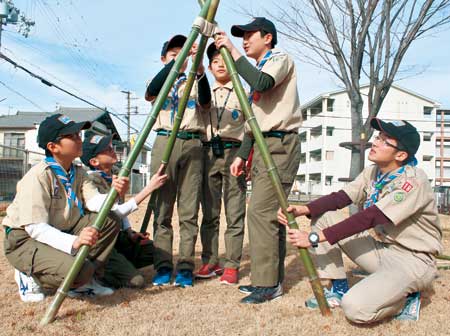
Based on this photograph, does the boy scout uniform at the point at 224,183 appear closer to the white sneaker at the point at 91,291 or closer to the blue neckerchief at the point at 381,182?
the white sneaker at the point at 91,291

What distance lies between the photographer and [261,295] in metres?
3.37

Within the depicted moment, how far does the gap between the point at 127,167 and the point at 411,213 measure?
2.14 meters

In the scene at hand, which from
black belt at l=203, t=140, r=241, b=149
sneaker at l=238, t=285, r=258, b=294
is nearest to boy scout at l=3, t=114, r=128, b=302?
sneaker at l=238, t=285, r=258, b=294

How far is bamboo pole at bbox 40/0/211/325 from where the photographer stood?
284cm

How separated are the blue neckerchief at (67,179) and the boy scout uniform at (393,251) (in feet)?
6.58

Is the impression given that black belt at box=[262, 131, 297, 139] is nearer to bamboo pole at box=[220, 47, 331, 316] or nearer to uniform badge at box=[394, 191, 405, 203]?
bamboo pole at box=[220, 47, 331, 316]

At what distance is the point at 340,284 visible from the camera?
3459mm

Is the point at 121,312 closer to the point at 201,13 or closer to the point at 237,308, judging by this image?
the point at 237,308

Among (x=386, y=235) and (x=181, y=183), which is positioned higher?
(x=181, y=183)

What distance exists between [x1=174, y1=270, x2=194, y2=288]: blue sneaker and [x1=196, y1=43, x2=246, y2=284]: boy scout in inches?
10.8

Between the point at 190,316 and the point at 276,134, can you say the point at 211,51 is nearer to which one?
the point at 276,134

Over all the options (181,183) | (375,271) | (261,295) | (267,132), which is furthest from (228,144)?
(375,271)

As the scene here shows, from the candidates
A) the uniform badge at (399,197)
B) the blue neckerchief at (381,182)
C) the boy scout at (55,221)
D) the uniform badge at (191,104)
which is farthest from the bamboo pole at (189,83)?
the uniform badge at (399,197)

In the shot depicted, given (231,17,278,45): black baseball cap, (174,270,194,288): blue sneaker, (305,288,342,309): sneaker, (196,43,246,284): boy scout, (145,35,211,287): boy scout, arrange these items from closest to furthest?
(305,288,342,309): sneaker → (231,17,278,45): black baseball cap → (174,270,194,288): blue sneaker → (145,35,211,287): boy scout → (196,43,246,284): boy scout
